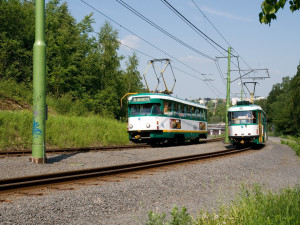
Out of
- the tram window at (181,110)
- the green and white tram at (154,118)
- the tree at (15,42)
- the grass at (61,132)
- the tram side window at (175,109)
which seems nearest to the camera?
the grass at (61,132)

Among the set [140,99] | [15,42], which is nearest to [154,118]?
[140,99]

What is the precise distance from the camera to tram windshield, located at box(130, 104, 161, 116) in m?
20.7

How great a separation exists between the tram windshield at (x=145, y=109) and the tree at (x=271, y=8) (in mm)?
16644

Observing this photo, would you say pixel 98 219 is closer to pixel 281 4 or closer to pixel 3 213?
pixel 3 213

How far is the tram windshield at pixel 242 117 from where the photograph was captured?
22748 millimetres

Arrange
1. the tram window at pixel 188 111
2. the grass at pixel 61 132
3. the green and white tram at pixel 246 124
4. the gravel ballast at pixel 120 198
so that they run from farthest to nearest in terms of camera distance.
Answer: the tram window at pixel 188 111
the green and white tram at pixel 246 124
the grass at pixel 61 132
the gravel ballast at pixel 120 198

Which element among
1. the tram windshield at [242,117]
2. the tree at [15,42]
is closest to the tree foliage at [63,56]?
the tree at [15,42]

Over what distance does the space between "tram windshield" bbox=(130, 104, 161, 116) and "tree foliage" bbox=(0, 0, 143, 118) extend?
13864 millimetres

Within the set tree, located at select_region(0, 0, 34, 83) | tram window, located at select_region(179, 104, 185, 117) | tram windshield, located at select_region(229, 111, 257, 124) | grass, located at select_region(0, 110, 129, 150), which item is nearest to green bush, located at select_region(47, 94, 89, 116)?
tree, located at select_region(0, 0, 34, 83)

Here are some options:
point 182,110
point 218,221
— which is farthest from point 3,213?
point 182,110

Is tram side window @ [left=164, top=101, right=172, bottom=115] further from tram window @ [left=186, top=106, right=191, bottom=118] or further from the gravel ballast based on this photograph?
the gravel ballast

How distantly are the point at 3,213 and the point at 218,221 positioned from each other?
119 inches

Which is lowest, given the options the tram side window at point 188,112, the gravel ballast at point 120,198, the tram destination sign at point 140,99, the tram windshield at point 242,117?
the gravel ballast at point 120,198

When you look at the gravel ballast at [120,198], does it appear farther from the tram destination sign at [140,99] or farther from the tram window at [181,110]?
the tram window at [181,110]
